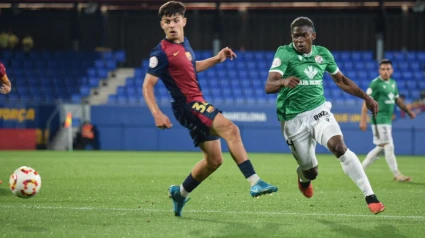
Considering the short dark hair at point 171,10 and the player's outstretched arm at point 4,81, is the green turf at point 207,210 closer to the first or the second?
the player's outstretched arm at point 4,81

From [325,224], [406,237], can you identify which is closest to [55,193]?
[325,224]

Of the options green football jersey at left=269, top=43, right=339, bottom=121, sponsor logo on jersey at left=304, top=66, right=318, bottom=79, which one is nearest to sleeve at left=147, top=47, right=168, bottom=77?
green football jersey at left=269, top=43, right=339, bottom=121

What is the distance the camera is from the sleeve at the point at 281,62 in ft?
30.0

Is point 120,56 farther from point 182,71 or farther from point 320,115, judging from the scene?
point 182,71

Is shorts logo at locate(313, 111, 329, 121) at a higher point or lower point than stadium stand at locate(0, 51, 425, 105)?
higher

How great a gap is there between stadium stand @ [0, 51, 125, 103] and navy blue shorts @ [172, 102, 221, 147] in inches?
971

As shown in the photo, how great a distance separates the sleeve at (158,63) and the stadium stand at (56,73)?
24.6m

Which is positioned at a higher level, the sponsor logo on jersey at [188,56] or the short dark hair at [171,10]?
the short dark hair at [171,10]

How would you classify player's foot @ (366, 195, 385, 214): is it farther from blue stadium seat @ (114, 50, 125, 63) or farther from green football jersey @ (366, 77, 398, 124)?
blue stadium seat @ (114, 50, 125, 63)

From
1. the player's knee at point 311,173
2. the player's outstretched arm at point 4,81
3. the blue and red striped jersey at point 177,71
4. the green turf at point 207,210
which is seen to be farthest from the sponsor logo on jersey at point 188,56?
the player's outstretched arm at point 4,81

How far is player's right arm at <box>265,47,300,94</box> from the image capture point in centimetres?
842

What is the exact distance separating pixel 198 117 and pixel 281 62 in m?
1.43

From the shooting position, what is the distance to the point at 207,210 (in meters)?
9.52

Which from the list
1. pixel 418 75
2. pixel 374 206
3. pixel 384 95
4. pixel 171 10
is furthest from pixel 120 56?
pixel 374 206
